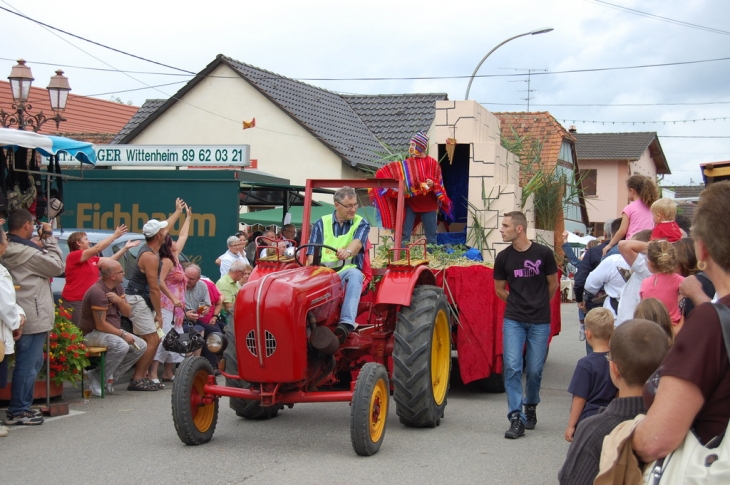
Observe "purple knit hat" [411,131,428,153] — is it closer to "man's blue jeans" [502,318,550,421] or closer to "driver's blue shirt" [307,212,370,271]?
"driver's blue shirt" [307,212,370,271]

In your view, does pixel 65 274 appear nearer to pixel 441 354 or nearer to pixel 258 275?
pixel 258 275

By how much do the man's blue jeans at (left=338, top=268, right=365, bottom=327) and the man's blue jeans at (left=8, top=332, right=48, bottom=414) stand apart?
107 inches

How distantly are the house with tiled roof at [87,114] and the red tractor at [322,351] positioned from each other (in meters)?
22.2

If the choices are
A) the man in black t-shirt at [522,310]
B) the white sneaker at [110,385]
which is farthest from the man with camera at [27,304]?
the man in black t-shirt at [522,310]

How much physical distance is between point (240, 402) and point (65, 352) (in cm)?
199

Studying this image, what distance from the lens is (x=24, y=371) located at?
734cm

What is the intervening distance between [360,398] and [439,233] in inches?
204

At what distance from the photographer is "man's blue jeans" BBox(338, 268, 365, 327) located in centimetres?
681

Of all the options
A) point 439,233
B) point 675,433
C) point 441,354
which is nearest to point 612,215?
point 439,233

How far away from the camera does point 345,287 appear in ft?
23.0

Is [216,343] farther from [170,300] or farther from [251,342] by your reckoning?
[170,300]

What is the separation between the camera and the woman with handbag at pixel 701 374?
8.16ft

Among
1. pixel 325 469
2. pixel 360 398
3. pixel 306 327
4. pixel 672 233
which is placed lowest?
pixel 325 469

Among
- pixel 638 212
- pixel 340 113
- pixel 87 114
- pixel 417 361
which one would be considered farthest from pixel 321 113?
pixel 417 361
